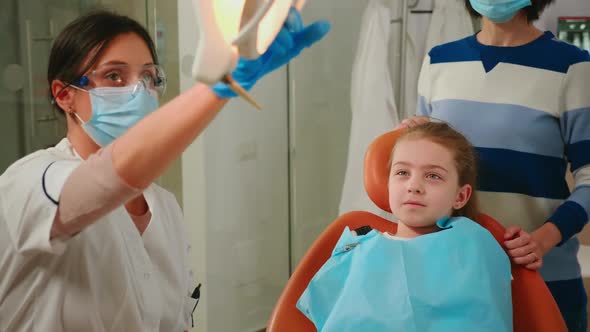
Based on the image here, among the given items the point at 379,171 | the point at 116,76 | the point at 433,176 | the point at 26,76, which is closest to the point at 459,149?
the point at 433,176

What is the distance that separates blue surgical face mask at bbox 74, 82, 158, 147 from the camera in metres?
1.32

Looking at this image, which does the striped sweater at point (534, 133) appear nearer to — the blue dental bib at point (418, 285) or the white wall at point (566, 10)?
the blue dental bib at point (418, 285)

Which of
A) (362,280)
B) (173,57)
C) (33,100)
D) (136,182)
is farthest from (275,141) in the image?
(136,182)

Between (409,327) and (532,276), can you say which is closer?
(409,327)

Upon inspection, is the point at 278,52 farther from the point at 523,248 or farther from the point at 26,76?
the point at 26,76

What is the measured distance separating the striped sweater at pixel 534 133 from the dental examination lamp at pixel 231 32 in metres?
0.97

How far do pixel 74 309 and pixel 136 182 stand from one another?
0.43 m

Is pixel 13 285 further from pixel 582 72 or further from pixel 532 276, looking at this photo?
pixel 582 72

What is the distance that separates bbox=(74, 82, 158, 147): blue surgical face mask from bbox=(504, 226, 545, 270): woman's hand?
918 mm

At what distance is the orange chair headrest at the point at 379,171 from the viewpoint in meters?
1.71

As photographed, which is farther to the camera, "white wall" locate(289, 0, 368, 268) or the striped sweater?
"white wall" locate(289, 0, 368, 268)

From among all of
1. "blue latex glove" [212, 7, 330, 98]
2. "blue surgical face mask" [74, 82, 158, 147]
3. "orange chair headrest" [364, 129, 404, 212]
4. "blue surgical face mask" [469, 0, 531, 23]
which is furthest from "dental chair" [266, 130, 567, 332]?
"blue latex glove" [212, 7, 330, 98]

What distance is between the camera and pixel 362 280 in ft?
4.92

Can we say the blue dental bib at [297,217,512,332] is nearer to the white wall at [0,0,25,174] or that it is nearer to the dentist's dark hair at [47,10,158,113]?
the dentist's dark hair at [47,10,158,113]
